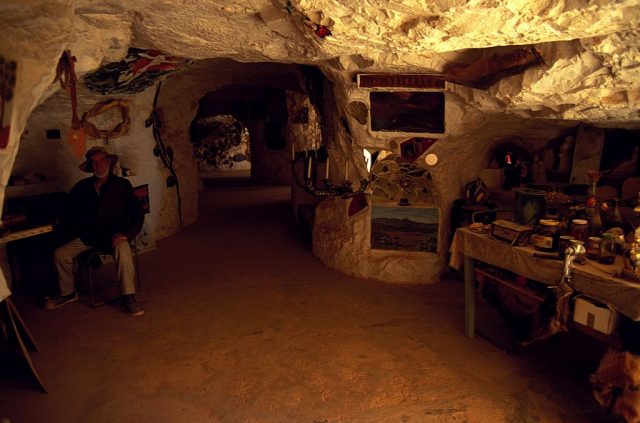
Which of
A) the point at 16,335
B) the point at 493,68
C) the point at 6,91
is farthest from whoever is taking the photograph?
the point at 493,68

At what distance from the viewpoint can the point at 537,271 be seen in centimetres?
295

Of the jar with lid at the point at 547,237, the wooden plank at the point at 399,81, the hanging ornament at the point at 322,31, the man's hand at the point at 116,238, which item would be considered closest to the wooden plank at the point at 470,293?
the jar with lid at the point at 547,237

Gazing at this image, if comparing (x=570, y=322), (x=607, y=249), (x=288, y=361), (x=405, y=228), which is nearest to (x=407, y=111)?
(x=405, y=228)

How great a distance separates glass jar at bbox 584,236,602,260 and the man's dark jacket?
4.12m

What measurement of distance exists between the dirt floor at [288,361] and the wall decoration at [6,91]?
5.80 ft

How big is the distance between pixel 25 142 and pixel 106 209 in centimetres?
147

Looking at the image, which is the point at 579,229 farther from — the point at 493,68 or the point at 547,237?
the point at 493,68

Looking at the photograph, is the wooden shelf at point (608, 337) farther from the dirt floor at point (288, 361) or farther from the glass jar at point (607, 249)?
the dirt floor at point (288, 361)

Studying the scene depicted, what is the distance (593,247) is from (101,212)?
449cm

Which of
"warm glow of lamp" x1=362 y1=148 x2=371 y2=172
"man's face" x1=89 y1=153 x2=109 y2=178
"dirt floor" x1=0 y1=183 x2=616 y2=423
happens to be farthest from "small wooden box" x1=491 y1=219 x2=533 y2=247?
"man's face" x1=89 y1=153 x2=109 y2=178

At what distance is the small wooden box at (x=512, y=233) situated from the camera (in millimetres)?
3176

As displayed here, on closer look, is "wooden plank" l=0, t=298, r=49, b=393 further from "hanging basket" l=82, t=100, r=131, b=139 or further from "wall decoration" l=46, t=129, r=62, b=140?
"hanging basket" l=82, t=100, r=131, b=139

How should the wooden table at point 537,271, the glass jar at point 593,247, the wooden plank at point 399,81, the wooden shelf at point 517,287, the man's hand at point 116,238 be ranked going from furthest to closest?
the man's hand at point 116,238 → the wooden plank at point 399,81 → the wooden shelf at point 517,287 → the glass jar at point 593,247 → the wooden table at point 537,271

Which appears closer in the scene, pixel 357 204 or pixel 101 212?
pixel 101 212
